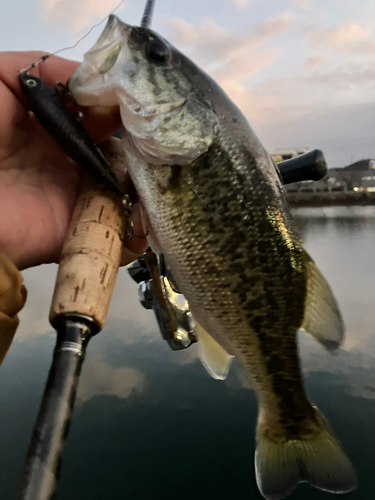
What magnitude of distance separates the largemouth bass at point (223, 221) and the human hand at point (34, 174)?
198 millimetres

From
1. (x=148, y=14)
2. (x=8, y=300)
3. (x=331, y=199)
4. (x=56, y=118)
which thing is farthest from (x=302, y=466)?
(x=331, y=199)

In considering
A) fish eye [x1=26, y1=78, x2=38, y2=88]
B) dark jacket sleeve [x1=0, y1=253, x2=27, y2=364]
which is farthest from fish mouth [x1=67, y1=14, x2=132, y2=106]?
dark jacket sleeve [x1=0, y1=253, x2=27, y2=364]

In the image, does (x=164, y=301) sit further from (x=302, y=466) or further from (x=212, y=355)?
(x=302, y=466)

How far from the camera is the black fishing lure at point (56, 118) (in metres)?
1.02

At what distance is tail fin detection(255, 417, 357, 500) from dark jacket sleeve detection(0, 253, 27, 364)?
3.25 feet

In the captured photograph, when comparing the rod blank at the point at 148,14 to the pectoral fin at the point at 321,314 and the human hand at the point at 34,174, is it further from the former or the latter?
the pectoral fin at the point at 321,314

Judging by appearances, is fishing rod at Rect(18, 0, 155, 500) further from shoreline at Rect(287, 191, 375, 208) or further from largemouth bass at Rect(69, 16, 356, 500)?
shoreline at Rect(287, 191, 375, 208)

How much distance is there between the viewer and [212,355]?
1.26 m

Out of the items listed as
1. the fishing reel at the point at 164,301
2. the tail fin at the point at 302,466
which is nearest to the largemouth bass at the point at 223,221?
the tail fin at the point at 302,466

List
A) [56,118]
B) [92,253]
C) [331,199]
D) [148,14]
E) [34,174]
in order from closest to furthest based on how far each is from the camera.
Answer: [56,118]
[92,253]
[34,174]
[148,14]
[331,199]

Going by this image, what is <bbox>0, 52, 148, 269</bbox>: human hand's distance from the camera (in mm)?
1156

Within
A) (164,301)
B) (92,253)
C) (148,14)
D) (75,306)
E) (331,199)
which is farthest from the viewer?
(331,199)

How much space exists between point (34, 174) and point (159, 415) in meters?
4.13

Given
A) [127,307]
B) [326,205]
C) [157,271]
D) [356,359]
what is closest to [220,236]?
[157,271]
